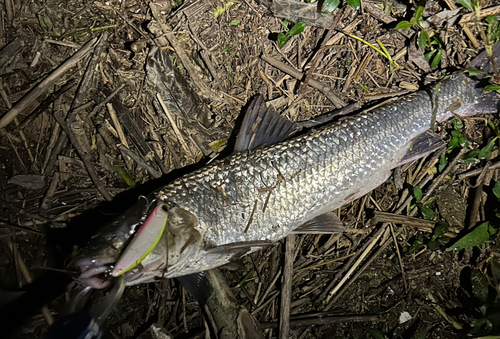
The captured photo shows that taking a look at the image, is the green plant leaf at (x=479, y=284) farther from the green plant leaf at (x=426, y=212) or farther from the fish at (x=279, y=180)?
the fish at (x=279, y=180)

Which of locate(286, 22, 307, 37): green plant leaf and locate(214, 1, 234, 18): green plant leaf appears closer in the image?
locate(286, 22, 307, 37): green plant leaf

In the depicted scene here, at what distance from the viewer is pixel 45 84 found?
360 centimetres

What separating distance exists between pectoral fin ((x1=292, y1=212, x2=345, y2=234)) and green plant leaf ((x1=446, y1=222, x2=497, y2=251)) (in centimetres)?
109

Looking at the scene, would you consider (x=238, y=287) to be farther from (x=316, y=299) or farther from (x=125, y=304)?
(x=125, y=304)

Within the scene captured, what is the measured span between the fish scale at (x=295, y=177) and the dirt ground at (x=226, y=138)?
1.27 feet

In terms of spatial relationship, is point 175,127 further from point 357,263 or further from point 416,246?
point 416,246

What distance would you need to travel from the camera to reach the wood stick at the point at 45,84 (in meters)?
3.59

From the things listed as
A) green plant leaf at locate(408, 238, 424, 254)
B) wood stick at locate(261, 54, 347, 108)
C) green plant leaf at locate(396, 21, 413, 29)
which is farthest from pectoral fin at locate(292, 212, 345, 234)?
green plant leaf at locate(396, 21, 413, 29)

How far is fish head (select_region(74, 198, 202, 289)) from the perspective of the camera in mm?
2619

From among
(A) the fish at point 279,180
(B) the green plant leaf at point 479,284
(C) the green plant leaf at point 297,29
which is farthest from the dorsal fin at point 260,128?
(B) the green plant leaf at point 479,284

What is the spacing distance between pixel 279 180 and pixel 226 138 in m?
0.88

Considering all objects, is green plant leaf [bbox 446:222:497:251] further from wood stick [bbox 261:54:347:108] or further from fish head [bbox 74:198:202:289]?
fish head [bbox 74:198:202:289]

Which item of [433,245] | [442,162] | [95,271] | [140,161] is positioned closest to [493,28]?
[442,162]

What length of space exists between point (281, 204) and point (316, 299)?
1.14 meters
